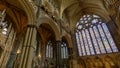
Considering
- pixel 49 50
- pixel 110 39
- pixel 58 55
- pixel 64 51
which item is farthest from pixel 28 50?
pixel 110 39

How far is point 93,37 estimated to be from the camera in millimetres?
13719

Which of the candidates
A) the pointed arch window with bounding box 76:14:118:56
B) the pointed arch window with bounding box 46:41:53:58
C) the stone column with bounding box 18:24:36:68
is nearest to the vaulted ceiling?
the pointed arch window with bounding box 46:41:53:58

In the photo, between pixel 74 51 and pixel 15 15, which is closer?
pixel 15 15

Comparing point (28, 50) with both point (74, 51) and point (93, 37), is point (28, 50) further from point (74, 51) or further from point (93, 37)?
→ point (93, 37)

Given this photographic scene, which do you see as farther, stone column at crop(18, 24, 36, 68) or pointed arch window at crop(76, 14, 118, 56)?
pointed arch window at crop(76, 14, 118, 56)

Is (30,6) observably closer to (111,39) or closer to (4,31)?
(4,31)

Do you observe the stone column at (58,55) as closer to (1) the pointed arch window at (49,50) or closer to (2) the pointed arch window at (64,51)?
(1) the pointed arch window at (49,50)

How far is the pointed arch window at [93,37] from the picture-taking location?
12344 mm

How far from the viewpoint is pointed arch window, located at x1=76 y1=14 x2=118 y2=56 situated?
12344 mm

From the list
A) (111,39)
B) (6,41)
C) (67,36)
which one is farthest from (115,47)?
(6,41)

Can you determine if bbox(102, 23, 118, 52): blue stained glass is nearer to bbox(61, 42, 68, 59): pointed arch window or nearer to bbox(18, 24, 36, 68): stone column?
bbox(61, 42, 68, 59): pointed arch window

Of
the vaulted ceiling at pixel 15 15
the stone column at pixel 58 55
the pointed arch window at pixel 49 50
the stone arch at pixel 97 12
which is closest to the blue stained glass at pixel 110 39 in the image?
the stone arch at pixel 97 12

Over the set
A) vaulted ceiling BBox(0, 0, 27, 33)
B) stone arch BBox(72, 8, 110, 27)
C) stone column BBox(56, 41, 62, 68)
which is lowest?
stone column BBox(56, 41, 62, 68)

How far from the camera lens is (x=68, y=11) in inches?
625
